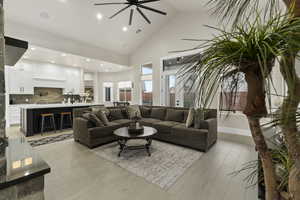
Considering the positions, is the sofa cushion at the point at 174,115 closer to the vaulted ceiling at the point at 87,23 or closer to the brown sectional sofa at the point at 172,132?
the brown sectional sofa at the point at 172,132

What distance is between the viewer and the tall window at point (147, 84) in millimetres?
7143

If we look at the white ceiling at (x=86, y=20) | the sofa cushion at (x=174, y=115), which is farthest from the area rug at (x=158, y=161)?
the white ceiling at (x=86, y=20)

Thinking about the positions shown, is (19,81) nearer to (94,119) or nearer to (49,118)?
(49,118)

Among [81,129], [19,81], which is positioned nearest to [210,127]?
[81,129]

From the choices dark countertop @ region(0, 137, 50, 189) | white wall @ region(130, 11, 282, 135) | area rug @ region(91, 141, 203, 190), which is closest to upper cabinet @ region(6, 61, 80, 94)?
white wall @ region(130, 11, 282, 135)

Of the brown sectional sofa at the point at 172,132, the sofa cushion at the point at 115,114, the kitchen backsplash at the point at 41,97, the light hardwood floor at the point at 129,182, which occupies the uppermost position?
the kitchen backsplash at the point at 41,97

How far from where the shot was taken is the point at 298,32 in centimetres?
41

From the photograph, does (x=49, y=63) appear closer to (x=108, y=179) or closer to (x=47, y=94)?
(x=47, y=94)

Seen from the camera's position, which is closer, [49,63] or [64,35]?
[64,35]

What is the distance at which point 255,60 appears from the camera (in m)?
0.52

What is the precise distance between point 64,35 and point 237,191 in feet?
21.8

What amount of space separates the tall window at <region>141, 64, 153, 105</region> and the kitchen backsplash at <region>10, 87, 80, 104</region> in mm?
3545

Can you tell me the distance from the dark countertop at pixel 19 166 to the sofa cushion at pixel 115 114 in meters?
3.18

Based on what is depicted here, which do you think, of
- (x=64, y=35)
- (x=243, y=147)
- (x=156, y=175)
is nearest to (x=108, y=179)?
(x=156, y=175)
